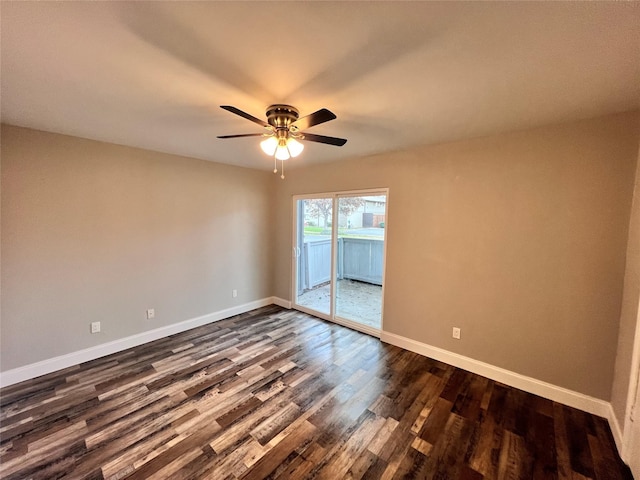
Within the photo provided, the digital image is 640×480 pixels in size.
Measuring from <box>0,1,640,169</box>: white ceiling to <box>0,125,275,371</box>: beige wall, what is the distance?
22.7 inches

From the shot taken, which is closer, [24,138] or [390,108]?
[390,108]

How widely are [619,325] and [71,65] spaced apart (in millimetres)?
4197

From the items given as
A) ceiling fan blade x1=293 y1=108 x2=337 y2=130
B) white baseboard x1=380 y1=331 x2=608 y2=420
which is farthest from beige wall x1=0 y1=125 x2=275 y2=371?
white baseboard x1=380 y1=331 x2=608 y2=420

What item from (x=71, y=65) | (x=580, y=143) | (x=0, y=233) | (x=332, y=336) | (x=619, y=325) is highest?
(x=71, y=65)

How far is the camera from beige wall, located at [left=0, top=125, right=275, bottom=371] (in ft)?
8.01

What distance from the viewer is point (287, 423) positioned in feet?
6.55

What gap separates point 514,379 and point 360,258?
8.90 feet

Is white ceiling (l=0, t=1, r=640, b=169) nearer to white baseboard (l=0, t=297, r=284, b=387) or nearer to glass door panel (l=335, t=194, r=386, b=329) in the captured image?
glass door panel (l=335, t=194, r=386, b=329)

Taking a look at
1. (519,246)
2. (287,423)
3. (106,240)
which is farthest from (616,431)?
(106,240)

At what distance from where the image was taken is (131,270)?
3.15m

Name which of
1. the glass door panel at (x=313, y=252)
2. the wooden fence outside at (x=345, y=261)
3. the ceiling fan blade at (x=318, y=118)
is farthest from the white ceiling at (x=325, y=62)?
the wooden fence outside at (x=345, y=261)

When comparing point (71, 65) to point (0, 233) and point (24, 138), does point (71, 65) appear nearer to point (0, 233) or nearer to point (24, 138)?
point (24, 138)

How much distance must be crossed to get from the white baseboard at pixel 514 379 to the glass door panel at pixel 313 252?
4.74 ft

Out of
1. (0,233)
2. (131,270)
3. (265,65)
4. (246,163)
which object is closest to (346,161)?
(246,163)
